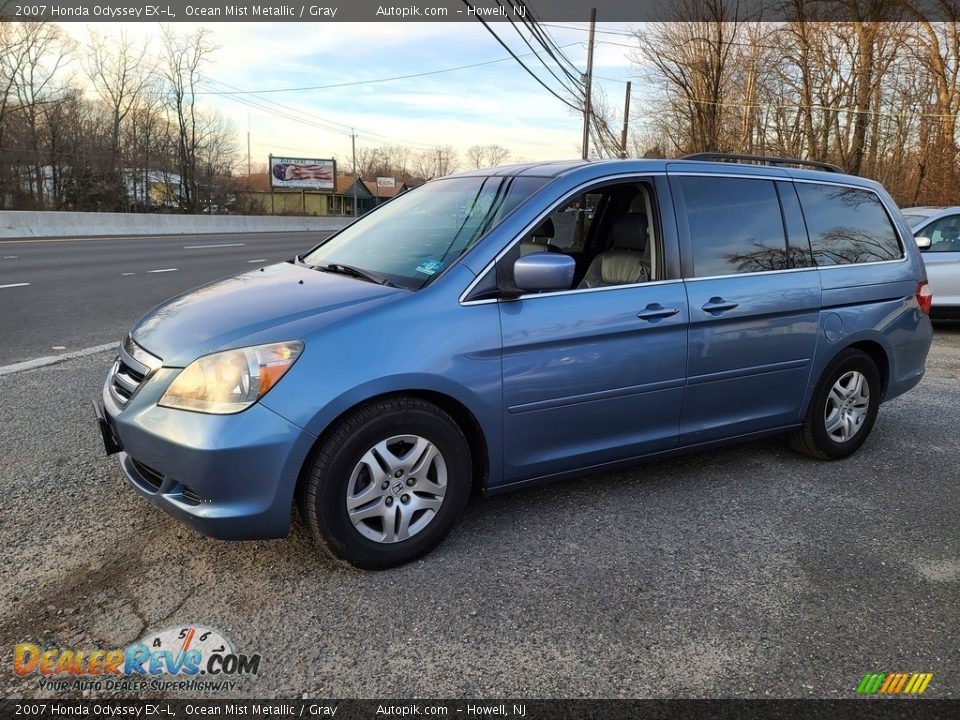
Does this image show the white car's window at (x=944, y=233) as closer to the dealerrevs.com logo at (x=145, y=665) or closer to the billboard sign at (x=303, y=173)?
the dealerrevs.com logo at (x=145, y=665)

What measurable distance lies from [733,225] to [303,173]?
3183 inches

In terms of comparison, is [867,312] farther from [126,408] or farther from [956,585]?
[126,408]

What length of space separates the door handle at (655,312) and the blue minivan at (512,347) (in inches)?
0.9

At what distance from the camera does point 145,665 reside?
2320 mm

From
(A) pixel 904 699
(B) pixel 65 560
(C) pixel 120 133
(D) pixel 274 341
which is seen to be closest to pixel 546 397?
(D) pixel 274 341

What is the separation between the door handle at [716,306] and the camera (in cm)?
359

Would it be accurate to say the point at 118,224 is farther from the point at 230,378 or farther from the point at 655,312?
Result: the point at 655,312

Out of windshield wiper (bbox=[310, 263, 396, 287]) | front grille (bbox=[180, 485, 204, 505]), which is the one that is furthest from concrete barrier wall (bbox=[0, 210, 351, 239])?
front grille (bbox=[180, 485, 204, 505])

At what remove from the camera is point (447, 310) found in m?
2.94

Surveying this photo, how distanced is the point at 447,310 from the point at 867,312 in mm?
2840

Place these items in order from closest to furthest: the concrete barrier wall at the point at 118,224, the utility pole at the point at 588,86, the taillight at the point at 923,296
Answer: the taillight at the point at 923,296 < the concrete barrier wall at the point at 118,224 < the utility pole at the point at 588,86

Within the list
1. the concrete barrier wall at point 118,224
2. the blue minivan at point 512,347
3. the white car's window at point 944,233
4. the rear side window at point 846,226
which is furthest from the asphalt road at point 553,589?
the concrete barrier wall at point 118,224

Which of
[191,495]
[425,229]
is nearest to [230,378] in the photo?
[191,495]

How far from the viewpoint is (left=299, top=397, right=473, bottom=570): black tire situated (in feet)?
8.82
